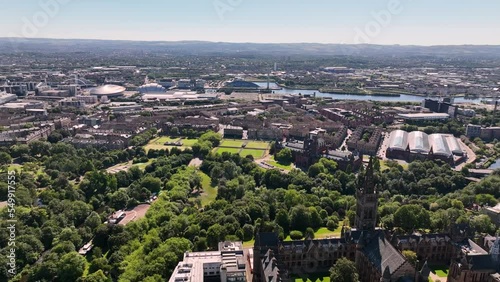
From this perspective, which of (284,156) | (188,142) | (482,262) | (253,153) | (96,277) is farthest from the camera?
(188,142)

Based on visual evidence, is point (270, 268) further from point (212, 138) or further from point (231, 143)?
point (231, 143)

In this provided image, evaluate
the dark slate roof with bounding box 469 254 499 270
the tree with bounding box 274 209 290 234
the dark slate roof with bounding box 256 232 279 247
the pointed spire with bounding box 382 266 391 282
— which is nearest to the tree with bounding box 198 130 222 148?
the tree with bounding box 274 209 290 234

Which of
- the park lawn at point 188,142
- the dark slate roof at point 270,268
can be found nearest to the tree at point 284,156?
the park lawn at point 188,142

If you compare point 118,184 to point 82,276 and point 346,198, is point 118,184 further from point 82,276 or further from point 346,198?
point 346,198

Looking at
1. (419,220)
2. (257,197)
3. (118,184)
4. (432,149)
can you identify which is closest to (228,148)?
(118,184)

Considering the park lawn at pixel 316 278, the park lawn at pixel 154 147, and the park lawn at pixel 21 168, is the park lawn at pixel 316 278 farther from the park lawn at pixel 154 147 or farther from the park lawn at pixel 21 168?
the park lawn at pixel 154 147

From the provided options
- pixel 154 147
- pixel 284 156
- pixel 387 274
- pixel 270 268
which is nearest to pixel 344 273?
pixel 387 274
